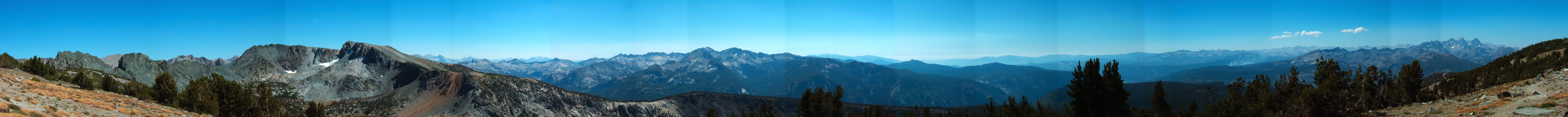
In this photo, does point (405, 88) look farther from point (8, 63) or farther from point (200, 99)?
point (200, 99)

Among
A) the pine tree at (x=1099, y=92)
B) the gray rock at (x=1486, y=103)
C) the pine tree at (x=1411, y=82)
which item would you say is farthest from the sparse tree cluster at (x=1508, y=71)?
the pine tree at (x=1099, y=92)

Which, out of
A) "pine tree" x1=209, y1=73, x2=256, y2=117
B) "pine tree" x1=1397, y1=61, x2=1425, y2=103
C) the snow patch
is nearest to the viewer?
"pine tree" x1=1397, y1=61, x2=1425, y2=103

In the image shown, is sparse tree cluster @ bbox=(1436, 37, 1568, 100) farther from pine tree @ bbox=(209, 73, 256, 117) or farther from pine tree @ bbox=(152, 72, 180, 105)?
pine tree @ bbox=(152, 72, 180, 105)

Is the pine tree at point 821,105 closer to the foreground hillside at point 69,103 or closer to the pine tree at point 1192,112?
the pine tree at point 1192,112

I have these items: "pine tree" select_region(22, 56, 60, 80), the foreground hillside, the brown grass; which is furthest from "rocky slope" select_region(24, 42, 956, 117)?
the brown grass

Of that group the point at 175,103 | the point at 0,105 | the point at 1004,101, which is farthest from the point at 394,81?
the point at 1004,101

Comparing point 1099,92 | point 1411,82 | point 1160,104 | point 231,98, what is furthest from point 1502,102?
point 231,98
